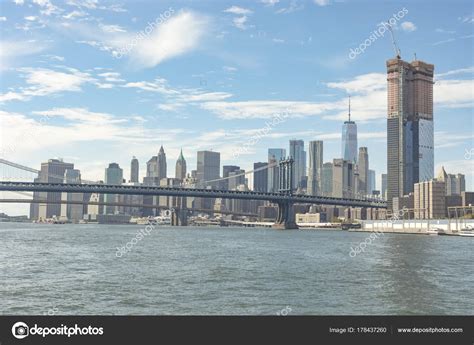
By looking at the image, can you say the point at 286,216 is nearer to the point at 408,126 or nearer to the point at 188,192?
the point at 188,192

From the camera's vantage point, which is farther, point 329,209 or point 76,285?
point 329,209

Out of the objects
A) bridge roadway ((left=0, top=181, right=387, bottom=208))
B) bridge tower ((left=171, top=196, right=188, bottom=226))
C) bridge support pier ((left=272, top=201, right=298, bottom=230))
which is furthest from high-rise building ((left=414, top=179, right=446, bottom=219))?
bridge tower ((left=171, top=196, right=188, bottom=226))

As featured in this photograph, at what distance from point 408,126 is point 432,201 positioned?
58.6 m

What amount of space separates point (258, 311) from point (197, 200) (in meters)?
158

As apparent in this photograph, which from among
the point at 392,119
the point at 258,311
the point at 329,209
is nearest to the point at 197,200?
the point at 329,209

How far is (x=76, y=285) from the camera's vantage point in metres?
17.3

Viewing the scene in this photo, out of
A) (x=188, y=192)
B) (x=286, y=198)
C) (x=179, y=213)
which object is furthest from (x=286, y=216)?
(x=179, y=213)

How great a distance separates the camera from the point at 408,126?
6762 inches

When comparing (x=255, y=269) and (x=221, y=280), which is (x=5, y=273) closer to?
(x=221, y=280)
